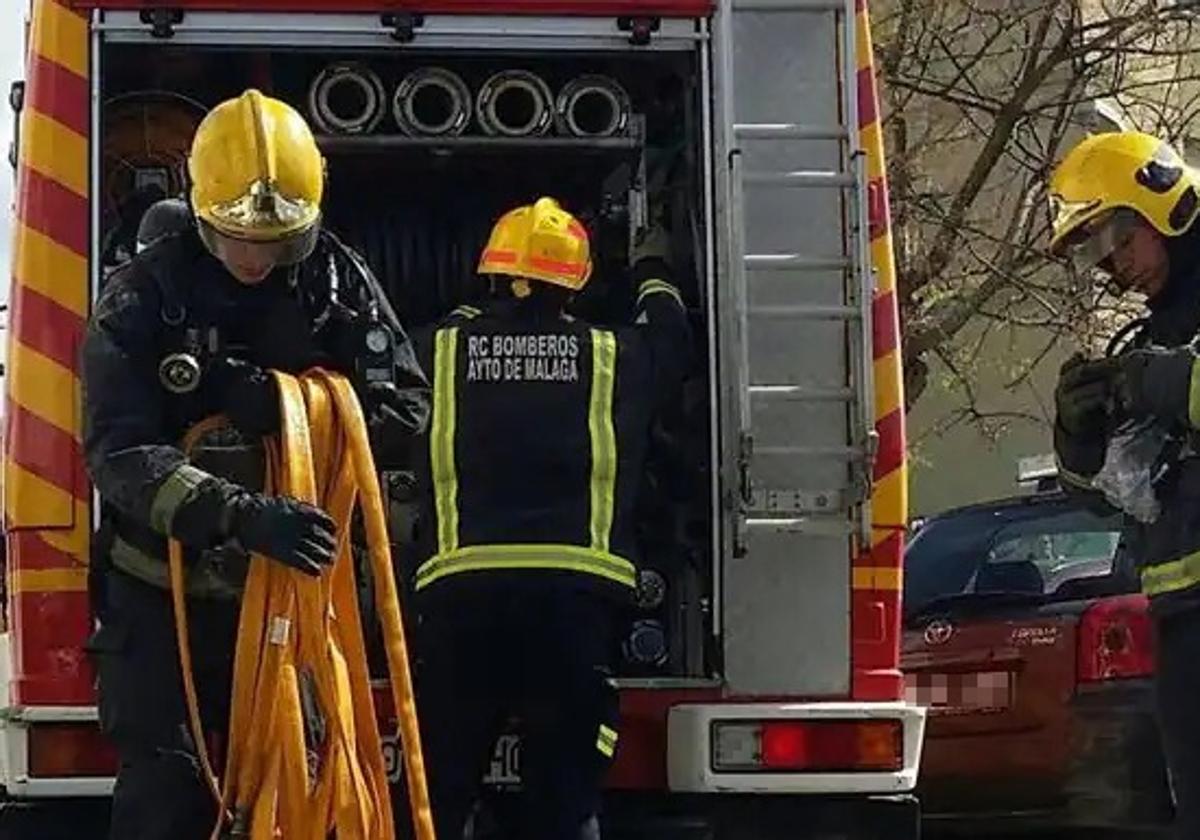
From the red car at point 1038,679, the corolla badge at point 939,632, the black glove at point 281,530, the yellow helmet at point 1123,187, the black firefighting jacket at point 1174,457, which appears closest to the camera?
the black glove at point 281,530

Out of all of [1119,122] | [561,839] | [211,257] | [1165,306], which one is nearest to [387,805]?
[561,839]

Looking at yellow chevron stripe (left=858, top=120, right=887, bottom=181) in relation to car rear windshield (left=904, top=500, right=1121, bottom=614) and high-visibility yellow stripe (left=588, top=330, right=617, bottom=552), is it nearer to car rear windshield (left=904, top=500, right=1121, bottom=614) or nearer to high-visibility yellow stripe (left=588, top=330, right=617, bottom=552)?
high-visibility yellow stripe (left=588, top=330, right=617, bottom=552)

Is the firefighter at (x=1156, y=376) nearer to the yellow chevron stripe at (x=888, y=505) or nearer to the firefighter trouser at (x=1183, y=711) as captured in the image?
the firefighter trouser at (x=1183, y=711)

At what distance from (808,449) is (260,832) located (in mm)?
1667

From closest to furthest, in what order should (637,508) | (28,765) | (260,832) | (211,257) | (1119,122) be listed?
(260,832)
(211,257)
(28,765)
(637,508)
(1119,122)

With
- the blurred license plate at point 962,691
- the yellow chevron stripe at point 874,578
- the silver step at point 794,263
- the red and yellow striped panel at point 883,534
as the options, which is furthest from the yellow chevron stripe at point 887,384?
the blurred license plate at point 962,691

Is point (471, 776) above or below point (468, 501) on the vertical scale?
below

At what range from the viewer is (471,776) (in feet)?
Answer: 17.6

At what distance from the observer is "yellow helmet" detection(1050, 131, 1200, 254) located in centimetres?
492

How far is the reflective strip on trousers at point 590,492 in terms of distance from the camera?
17.3ft

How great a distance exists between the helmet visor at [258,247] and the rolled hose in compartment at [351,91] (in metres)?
1.26

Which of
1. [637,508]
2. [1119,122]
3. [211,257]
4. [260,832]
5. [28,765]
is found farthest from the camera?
[1119,122]

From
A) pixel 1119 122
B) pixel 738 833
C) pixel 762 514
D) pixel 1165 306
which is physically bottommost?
pixel 738 833

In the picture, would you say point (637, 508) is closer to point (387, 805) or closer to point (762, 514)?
point (762, 514)
